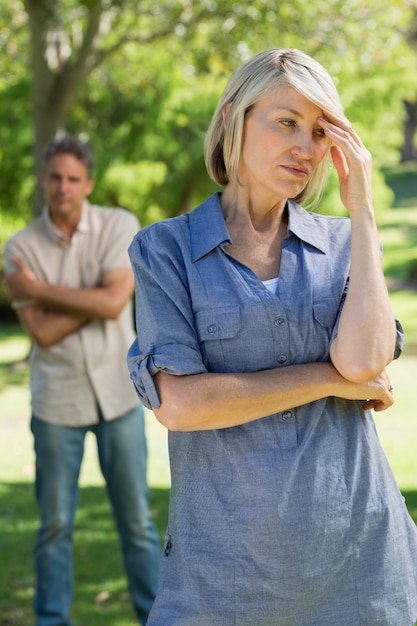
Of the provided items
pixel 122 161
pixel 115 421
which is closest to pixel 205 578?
pixel 115 421

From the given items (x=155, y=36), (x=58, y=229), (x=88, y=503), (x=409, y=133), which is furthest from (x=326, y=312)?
(x=409, y=133)

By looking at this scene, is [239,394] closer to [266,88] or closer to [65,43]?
[266,88]

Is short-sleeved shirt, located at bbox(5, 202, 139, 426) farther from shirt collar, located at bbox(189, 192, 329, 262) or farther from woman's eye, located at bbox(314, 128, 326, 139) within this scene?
woman's eye, located at bbox(314, 128, 326, 139)

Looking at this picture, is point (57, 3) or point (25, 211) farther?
point (25, 211)

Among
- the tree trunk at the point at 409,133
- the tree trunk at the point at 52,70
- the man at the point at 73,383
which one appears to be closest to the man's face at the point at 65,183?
the man at the point at 73,383

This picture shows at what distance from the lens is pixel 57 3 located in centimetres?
1100

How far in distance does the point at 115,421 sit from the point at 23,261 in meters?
0.87

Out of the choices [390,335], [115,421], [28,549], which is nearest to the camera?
[390,335]

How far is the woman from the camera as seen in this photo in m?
2.29

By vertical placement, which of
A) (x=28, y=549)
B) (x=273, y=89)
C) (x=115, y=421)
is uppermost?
(x=273, y=89)

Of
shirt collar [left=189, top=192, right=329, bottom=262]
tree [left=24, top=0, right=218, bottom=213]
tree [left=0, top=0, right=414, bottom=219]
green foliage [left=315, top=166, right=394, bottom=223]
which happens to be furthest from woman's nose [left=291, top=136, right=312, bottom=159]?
green foliage [left=315, top=166, right=394, bottom=223]

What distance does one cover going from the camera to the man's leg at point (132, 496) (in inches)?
178

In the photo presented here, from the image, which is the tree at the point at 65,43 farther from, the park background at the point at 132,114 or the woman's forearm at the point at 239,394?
the woman's forearm at the point at 239,394

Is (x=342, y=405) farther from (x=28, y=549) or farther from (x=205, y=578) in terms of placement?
(x=28, y=549)
